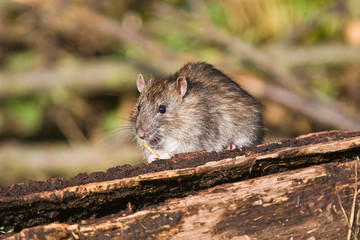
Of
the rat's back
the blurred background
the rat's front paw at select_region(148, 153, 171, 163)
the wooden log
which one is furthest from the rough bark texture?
the blurred background

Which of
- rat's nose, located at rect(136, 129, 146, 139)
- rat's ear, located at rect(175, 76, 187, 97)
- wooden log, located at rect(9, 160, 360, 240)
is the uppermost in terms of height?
rat's ear, located at rect(175, 76, 187, 97)

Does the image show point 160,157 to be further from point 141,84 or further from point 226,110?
point 141,84

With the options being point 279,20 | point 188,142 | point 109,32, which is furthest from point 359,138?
point 279,20

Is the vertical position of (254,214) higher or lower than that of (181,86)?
lower

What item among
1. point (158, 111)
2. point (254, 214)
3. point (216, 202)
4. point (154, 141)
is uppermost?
point (158, 111)

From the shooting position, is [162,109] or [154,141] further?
[162,109]

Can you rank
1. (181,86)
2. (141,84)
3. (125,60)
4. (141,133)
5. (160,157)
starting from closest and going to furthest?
(160,157)
(141,133)
(181,86)
(141,84)
(125,60)

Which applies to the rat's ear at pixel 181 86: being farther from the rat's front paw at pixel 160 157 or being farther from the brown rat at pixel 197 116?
the rat's front paw at pixel 160 157

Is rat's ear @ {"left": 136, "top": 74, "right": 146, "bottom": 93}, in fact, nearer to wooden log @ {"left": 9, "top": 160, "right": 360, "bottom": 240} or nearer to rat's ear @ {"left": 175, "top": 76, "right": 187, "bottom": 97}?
rat's ear @ {"left": 175, "top": 76, "right": 187, "bottom": 97}

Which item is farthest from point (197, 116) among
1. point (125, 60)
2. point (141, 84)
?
point (125, 60)
